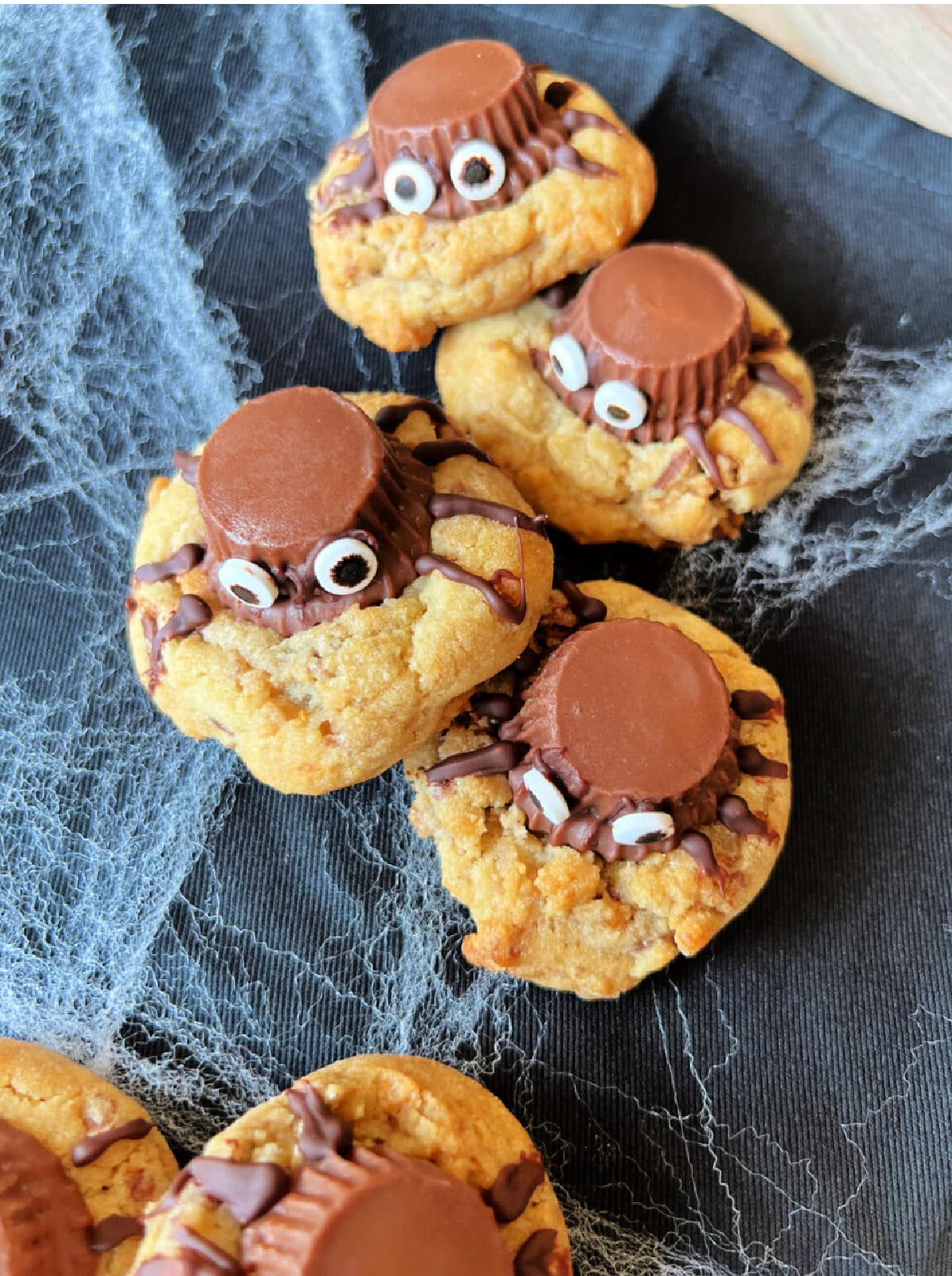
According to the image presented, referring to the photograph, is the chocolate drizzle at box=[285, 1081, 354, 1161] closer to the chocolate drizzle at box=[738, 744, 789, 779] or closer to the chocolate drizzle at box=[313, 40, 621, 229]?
the chocolate drizzle at box=[738, 744, 789, 779]

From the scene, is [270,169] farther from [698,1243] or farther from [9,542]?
[698,1243]

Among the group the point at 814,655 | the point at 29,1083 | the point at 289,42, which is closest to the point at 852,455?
the point at 814,655

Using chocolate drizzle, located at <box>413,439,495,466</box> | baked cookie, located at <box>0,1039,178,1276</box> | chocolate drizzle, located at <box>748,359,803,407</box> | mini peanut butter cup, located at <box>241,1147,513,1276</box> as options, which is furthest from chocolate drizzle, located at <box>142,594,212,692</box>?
chocolate drizzle, located at <box>748,359,803,407</box>

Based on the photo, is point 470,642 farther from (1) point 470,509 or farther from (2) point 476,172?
(2) point 476,172

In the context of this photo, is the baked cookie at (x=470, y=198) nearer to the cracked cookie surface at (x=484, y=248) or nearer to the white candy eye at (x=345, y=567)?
the cracked cookie surface at (x=484, y=248)

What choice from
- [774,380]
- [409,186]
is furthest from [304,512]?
[774,380]
